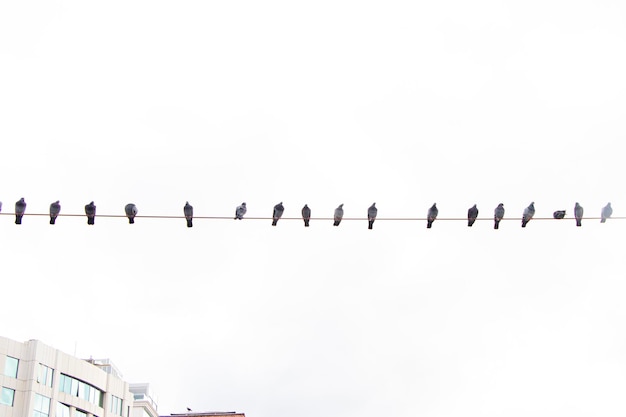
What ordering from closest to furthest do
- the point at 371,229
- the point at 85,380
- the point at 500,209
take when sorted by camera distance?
the point at 371,229 → the point at 500,209 → the point at 85,380

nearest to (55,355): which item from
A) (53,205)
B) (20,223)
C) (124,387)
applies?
(124,387)

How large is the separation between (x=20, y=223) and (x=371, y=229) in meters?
11.4

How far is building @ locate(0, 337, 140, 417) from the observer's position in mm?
76688

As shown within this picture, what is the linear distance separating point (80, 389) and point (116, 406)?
5793 mm

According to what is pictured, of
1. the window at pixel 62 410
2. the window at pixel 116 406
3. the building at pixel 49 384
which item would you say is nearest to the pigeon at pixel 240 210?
the building at pixel 49 384

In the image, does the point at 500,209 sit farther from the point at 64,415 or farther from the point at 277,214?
the point at 64,415

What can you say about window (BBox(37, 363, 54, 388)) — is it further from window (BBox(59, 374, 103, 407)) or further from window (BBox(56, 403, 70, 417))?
window (BBox(56, 403, 70, 417))

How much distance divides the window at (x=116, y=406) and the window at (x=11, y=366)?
1168cm

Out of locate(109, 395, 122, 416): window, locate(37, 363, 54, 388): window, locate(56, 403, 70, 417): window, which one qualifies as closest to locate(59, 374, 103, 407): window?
locate(56, 403, 70, 417): window

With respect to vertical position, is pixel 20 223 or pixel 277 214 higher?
pixel 277 214

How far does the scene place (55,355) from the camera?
8006cm

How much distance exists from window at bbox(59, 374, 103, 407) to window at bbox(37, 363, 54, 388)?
128 centimetres

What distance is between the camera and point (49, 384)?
7925 centimetres

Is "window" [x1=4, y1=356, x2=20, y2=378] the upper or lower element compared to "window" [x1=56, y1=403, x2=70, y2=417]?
upper
